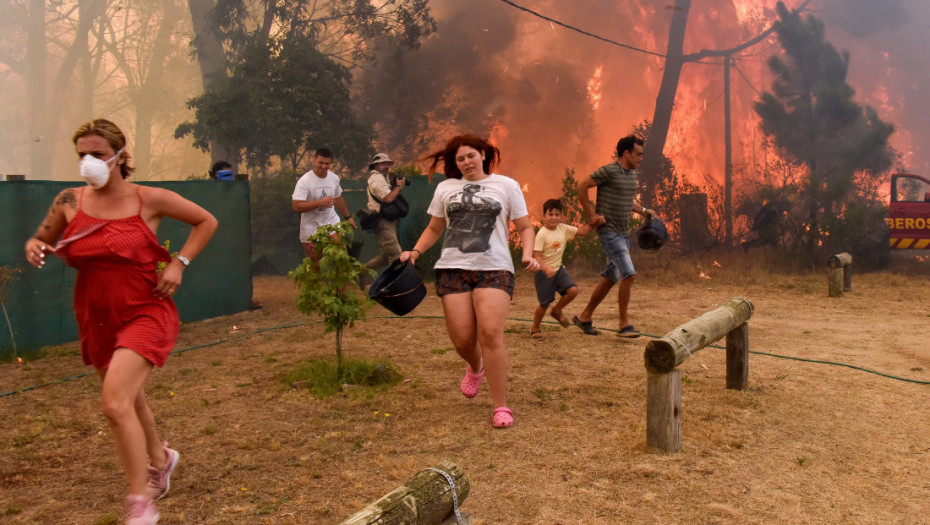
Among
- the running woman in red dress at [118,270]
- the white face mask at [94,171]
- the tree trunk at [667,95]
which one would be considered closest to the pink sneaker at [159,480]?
the running woman in red dress at [118,270]

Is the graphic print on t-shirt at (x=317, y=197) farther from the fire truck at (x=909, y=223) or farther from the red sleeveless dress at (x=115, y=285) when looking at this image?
the fire truck at (x=909, y=223)

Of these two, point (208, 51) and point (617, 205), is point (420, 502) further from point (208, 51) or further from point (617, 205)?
point (208, 51)

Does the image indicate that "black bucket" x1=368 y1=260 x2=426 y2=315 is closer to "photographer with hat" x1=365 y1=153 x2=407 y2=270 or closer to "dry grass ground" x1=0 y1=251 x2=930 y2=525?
"dry grass ground" x1=0 y1=251 x2=930 y2=525

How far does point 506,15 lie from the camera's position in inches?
847

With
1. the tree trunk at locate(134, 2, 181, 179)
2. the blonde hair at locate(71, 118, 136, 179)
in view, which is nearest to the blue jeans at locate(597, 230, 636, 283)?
the blonde hair at locate(71, 118, 136, 179)

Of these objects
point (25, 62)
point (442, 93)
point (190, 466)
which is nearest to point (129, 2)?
point (25, 62)

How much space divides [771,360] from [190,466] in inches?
193

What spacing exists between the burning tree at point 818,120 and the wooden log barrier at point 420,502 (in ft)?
54.3

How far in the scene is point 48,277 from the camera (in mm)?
7719

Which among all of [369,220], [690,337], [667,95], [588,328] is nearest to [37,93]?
[667,95]

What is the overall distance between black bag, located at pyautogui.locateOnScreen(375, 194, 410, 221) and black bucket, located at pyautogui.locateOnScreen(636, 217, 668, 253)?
317 cm

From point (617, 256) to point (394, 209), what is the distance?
3293 millimetres

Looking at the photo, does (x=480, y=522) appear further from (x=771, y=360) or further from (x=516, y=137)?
(x=516, y=137)

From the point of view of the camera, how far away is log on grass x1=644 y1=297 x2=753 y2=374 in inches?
161
